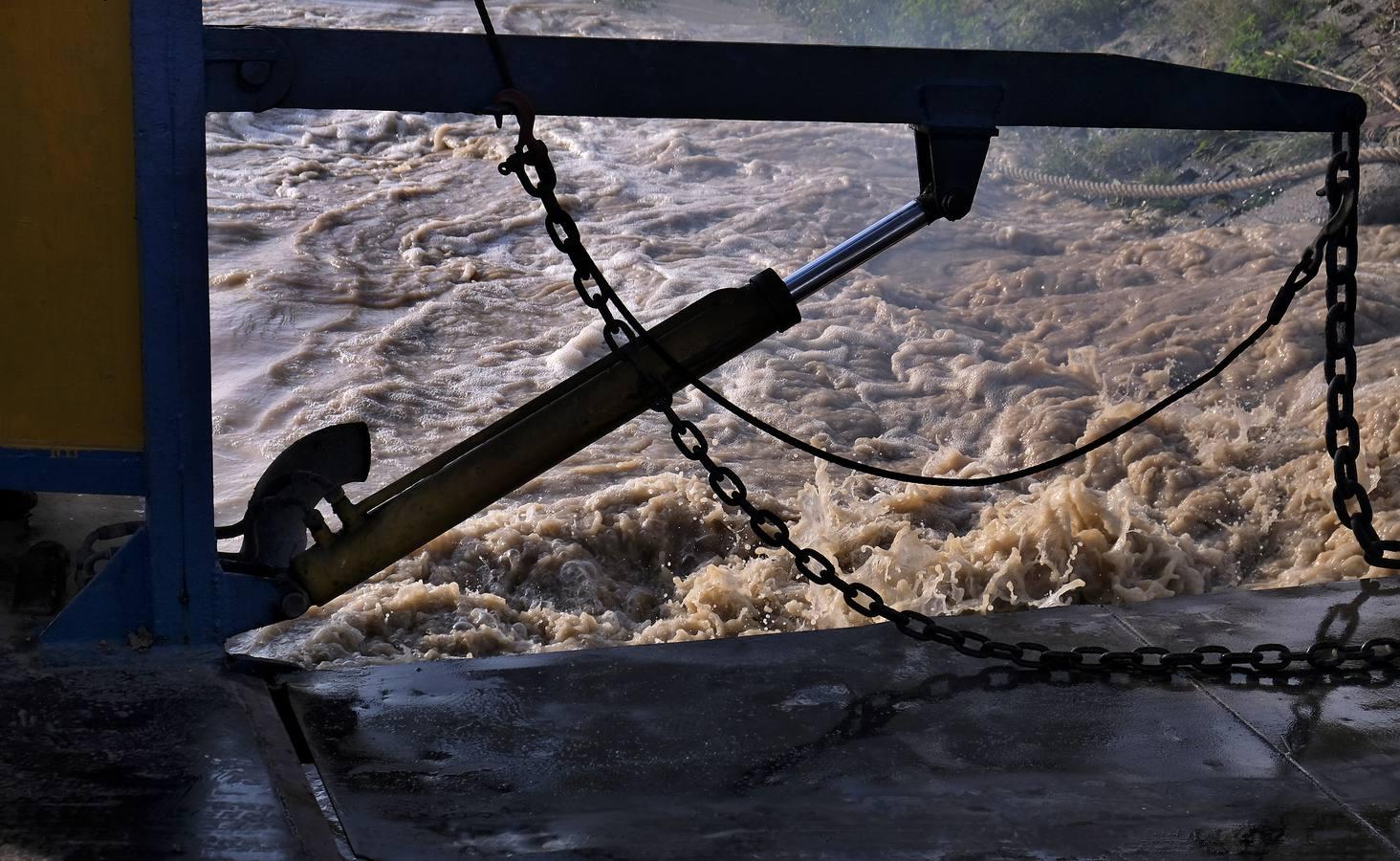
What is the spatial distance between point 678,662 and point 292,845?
3.96 ft

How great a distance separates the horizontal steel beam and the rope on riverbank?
8.53 m

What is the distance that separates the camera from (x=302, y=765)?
2670 mm

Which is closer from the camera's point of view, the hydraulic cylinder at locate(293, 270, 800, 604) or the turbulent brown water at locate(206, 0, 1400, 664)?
the hydraulic cylinder at locate(293, 270, 800, 604)

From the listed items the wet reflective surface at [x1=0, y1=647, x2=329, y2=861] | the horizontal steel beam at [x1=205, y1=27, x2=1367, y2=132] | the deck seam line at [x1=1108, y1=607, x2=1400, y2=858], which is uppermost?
the horizontal steel beam at [x1=205, y1=27, x2=1367, y2=132]

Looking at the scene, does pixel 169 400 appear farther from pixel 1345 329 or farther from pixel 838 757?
pixel 1345 329

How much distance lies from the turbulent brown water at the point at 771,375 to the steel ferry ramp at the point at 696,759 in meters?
2.23

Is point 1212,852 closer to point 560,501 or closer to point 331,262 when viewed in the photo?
point 560,501

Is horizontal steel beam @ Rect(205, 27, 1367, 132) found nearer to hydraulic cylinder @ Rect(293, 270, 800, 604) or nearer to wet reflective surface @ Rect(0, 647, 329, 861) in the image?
hydraulic cylinder @ Rect(293, 270, 800, 604)

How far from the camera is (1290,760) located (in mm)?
2904

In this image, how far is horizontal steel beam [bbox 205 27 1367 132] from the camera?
2.67 m

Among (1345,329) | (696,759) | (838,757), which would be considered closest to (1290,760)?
(838,757)

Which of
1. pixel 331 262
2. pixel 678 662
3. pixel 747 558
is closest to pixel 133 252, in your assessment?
pixel 678 662

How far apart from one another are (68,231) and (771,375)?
22.8 feet

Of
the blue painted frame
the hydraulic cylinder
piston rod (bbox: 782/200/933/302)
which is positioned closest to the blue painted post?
the blue painted frame
